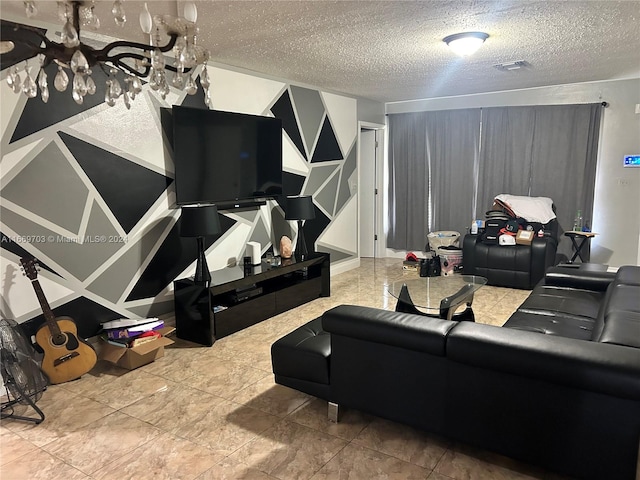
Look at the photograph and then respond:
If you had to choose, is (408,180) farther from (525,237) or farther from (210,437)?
(210,437)

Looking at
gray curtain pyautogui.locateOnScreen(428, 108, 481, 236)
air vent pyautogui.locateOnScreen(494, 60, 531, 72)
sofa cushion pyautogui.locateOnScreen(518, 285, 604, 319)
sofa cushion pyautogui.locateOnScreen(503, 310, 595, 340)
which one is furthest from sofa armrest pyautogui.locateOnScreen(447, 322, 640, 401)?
gray curtain pyautogui.locateOnScreen(428, 108, 481, 236)

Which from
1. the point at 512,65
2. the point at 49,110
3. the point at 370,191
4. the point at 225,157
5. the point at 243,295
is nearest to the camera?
the point at 49,110

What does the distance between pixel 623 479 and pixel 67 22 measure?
2.75 metres

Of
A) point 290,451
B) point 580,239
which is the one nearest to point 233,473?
point 290,451

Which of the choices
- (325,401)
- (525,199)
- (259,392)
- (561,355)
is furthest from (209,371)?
(525,199)

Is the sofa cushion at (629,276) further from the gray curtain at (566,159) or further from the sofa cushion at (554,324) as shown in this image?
the gray curtain at (566,159)

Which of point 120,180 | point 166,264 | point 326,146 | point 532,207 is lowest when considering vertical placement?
point 166,264

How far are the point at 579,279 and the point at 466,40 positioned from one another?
85.7 inches

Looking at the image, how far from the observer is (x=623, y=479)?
6.22 ft

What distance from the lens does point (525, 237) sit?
543cm

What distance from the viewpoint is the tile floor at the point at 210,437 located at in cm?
228

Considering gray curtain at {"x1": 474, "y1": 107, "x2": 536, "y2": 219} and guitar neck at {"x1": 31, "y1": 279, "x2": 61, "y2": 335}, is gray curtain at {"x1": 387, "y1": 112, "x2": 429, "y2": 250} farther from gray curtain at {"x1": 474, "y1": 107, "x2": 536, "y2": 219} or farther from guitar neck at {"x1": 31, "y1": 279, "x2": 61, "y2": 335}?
guitar neck at {"x1": 31, "y1": 279, "x2": 61, "y2": 335}

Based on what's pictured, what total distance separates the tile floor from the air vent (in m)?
3.57

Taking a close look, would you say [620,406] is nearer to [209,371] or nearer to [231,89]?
[209,371]
